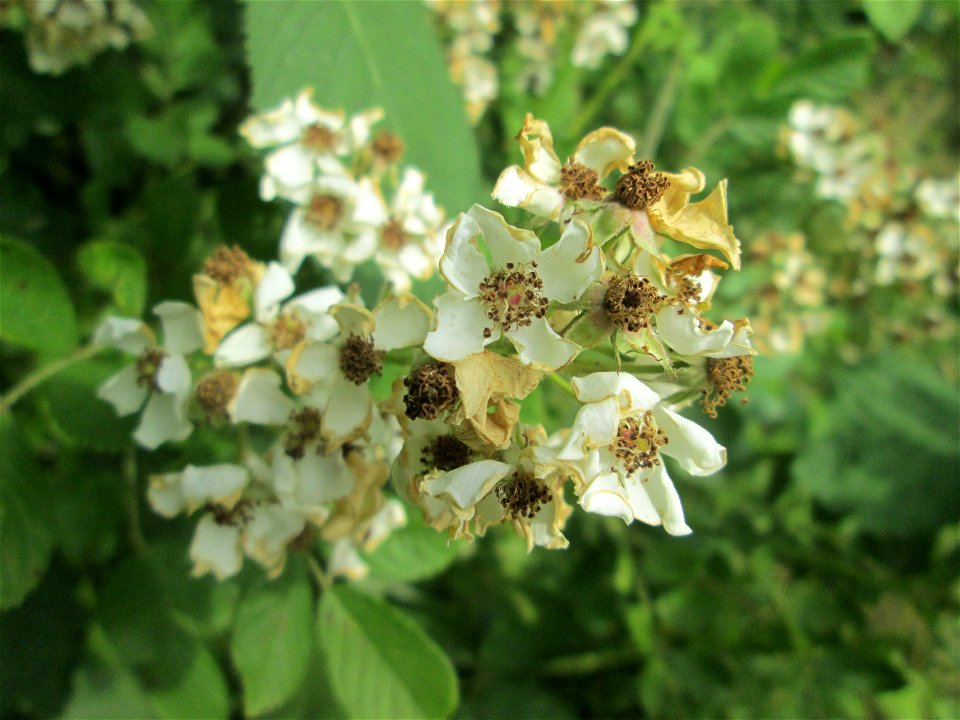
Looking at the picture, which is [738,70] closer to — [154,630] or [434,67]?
[434,67]

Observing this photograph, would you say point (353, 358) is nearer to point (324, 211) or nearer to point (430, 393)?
point (430, 393)

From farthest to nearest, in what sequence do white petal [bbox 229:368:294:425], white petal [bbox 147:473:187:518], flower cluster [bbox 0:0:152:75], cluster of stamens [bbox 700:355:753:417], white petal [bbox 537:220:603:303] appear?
flower cluster [bbox 0:0:152:75] < white petal [bbox 147:473:187:518] < white petal [bbox 229:368:294:425] < cluster of stamens [bbox 700:355:753:417] < white petal [bbox 537:220:603:303]

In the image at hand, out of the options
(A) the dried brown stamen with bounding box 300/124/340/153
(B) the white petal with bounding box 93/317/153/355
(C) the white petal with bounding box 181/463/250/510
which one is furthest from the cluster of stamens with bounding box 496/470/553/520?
(A) the dried brown stamen with bounding box 300/124/340/153

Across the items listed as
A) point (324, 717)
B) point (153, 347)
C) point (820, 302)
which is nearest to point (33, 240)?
point (153, 347)

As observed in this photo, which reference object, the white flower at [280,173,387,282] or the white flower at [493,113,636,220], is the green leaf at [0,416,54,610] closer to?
the white flower at [280,173,387,282]

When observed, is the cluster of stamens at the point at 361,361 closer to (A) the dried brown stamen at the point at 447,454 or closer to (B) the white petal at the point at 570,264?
(A) the dried brown stamen at the point at 447,454

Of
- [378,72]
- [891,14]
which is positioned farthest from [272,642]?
[891,14]
